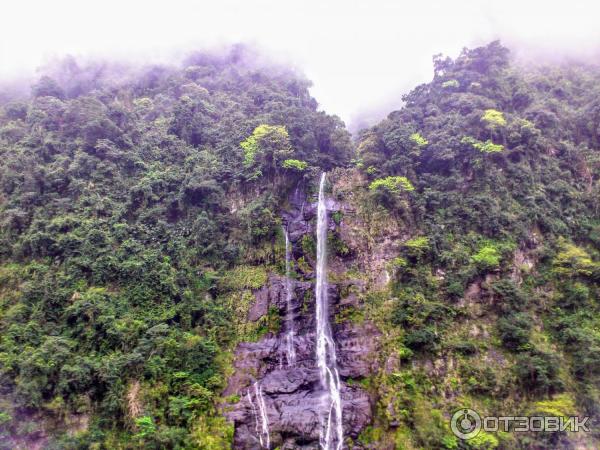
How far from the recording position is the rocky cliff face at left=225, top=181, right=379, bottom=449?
13648 millimetres

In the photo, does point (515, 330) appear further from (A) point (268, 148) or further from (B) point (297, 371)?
(A) point (268, 148)

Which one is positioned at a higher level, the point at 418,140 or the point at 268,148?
the point at 418,140

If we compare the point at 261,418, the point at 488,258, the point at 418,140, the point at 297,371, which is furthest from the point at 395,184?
the point at 261,418

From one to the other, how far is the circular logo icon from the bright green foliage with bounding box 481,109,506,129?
14168mm

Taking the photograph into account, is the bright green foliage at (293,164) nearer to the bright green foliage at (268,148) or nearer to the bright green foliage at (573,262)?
the bright green foliage at (268,148)

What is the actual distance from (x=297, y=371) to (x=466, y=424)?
261 inches

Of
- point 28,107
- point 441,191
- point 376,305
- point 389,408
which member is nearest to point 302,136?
point 441,191

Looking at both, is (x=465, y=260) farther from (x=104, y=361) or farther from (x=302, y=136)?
(x=104, y=361)

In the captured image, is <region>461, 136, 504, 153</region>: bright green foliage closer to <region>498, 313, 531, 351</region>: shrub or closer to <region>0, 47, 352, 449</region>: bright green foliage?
<region>0, 47, 352, 449</region>: bright green foliage

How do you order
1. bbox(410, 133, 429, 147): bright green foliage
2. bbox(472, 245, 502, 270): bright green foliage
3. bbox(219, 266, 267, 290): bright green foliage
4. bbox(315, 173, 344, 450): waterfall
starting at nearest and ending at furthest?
bbox(315, 173, 344, 450): waterfall
bbox(472, 245, 502, 270): bright green foliage
bbox(219, 266, 267, 290): bright green foliage
bbox(410, 133, 429, 147): bright green foliage

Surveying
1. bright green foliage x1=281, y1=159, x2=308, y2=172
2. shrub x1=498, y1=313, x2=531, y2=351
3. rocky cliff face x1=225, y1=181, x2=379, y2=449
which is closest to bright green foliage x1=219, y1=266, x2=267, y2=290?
rocky cliff face x1=225, y1=181, x2=379, y2=449

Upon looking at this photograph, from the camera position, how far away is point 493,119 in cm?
1942

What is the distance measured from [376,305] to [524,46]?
28.7 metres

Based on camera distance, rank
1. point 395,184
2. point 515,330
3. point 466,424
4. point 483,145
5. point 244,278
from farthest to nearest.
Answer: point 483,145, point 395,184, point 244,278, point 515,330, point 466,424
